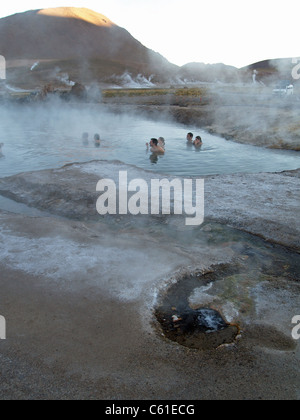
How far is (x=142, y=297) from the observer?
3.34m

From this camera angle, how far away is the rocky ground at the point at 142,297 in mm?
2416

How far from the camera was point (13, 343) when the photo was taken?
9.06 ft

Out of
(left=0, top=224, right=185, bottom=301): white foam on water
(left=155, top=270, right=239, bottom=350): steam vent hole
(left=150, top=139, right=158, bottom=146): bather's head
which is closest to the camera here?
(left=155, top=270, right=239, bottom=350): steam vent hole

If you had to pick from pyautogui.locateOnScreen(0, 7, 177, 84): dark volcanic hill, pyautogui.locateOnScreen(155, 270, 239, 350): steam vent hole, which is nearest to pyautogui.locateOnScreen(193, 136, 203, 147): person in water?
pyautogui.locateOnScreen(155, 270, 239, 350): steam vent hole

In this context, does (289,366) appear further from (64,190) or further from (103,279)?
(64,190)

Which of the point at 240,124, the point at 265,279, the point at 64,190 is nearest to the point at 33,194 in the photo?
the point at 64,190

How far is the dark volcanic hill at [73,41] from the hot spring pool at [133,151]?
52.5 meters

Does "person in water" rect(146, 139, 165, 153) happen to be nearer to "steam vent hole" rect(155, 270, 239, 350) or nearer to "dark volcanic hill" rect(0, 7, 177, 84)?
"steam vent hole" rect(155, 270, 239, 350)

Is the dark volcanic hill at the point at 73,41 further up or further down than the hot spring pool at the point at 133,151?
further up

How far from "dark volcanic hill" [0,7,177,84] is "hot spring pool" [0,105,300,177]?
172 feet

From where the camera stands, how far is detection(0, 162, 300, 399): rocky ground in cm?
242
